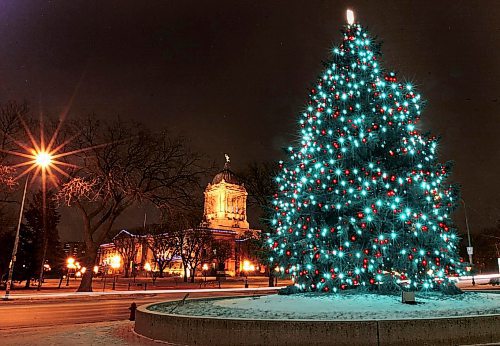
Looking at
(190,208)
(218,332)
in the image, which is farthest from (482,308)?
(190,208)

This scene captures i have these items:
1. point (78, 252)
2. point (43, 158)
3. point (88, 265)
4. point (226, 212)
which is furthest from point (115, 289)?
point (226, 212)

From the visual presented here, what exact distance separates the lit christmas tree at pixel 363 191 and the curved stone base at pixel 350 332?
491cm

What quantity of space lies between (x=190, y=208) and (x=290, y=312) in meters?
18.9

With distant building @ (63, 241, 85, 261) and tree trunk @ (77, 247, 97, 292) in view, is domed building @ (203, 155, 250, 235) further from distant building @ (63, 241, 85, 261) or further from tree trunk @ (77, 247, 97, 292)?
tree trunk @ (77, 247, 97, 292)

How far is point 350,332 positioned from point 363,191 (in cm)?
680

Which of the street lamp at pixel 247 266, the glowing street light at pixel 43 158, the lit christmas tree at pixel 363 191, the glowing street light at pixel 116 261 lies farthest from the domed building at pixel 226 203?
the lit christmas tree at pixel 363 191

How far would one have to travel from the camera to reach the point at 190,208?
29.8m

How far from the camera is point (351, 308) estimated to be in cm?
1209

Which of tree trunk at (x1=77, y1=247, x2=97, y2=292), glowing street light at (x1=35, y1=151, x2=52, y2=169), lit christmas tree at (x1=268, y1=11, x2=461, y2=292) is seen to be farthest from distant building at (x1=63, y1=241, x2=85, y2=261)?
lit christmas tree at (x1=268, y1=11, x2=461, y2=292)

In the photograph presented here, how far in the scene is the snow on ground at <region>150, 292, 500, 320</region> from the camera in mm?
11172

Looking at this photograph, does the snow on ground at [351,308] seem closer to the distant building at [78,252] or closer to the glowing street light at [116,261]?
the distant building at [78,252]

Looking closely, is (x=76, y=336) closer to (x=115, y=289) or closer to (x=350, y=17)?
(x=350, y=17)

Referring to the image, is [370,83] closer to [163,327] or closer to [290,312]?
[290,312]

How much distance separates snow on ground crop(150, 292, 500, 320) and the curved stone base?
1.02m
